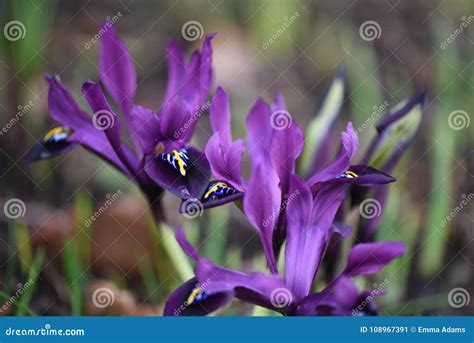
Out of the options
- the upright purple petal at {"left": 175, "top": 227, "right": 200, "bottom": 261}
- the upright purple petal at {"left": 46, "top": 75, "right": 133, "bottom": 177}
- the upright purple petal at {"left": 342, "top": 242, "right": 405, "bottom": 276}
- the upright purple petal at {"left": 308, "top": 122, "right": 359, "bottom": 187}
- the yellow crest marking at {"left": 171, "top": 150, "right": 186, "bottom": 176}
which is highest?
the upright purple petal at {"left": 308, "top": 122, "right": 359, "bottom": 187}

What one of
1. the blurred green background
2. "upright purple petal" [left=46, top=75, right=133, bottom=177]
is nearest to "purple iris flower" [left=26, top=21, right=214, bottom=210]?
"upright purple petal" [left=46, top=75, right=133, bottom=177]

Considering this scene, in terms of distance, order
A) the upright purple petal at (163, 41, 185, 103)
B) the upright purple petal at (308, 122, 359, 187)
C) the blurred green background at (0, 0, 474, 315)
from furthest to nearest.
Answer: the blurred green background at (0, 0, 474, 315) < the upright purple petal at (163, 41, 185, 103) < the upright purple petal at (308, 122, 359, 187)

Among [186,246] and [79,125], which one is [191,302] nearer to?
[186,246]

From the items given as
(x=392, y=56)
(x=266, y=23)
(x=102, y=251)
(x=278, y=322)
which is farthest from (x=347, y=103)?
(x=102, y=251)

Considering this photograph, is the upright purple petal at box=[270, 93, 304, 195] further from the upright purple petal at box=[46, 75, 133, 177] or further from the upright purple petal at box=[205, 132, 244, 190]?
the upright purple petal at box=[46, 75, 133, 177]

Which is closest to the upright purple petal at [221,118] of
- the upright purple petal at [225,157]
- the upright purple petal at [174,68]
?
the upright purple petal at [225,157]

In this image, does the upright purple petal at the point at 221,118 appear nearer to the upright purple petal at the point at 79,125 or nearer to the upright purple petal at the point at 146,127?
the upright purple petal at the point at 146,127
